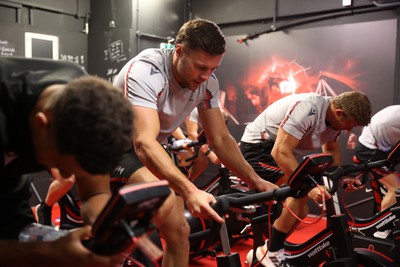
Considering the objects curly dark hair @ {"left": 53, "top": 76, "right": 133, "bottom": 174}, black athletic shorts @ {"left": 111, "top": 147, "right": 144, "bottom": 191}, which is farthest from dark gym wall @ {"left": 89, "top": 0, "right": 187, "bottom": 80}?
curly dark hair @ {"left": 53, "top": 76, "right": 133, "bottom": 174}

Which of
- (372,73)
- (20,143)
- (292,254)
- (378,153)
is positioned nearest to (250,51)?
(372,73)

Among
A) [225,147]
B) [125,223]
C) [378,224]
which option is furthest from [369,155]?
[125,223]

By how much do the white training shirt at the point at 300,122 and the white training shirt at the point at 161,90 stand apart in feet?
2.48

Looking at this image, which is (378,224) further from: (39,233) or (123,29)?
(123,29)

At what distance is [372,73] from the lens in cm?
524

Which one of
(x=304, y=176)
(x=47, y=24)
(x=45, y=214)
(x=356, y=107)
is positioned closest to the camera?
(x=304, y=176)

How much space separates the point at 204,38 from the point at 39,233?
1278 millimetres

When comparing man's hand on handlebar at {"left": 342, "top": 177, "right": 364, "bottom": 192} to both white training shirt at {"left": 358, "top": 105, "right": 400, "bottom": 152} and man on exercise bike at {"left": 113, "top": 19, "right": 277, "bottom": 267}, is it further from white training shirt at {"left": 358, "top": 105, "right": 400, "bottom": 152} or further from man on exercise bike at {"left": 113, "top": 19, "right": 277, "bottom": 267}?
white training shirt at {"left": 358, "top": 105, "right": 400, "bottom": 152}

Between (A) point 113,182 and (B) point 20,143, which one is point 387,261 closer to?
(A) point 113,182

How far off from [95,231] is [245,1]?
5.66 metres

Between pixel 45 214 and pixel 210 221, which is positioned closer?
pixel 210 221

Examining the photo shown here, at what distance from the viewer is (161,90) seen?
231cm

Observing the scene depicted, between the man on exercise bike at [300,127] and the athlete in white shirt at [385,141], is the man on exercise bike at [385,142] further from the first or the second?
the man on exercise bike at [300,127]

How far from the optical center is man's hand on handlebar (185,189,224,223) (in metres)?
1.64
